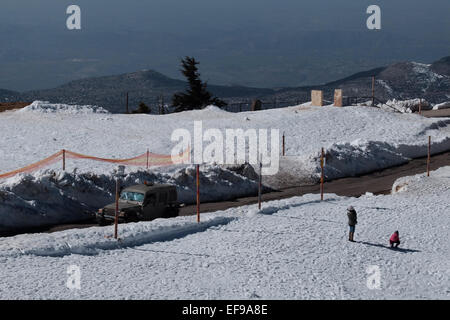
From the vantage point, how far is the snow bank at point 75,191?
990 inches

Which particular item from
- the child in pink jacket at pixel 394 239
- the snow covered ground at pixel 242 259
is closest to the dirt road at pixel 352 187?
the snow covered ground at pixel 242 259

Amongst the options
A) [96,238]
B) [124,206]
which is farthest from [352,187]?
[96,238]

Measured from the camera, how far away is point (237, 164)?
114 feet

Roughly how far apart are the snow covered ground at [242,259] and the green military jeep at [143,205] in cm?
110

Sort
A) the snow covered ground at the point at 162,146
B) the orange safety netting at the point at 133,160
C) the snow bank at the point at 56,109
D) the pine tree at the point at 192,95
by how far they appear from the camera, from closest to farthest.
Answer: the snow covered ground at the point at 162,146 < the orange safety netting at the point at 133,160 < the snow bank at the point at 56,109 < the pine tree at the point at 192,95

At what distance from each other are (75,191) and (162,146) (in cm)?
1565

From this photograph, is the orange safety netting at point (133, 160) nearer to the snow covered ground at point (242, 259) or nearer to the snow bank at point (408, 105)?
the snow covered ground at point (242, 259)

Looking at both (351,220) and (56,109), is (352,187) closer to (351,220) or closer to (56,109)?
(351,220)

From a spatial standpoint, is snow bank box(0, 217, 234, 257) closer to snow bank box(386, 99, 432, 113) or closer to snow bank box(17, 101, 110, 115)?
snow bank box(17, 101, 110, 115)

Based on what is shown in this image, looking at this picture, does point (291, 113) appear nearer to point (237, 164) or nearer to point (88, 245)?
point (237, 164)

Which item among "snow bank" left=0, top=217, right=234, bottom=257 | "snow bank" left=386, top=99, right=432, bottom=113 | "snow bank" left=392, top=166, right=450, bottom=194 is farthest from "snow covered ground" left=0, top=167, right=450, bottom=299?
"snow bank" left=386, top=99, right=432, bottom=113

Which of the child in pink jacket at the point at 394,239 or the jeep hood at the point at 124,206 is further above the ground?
the jeep hood at the point at 124,206
